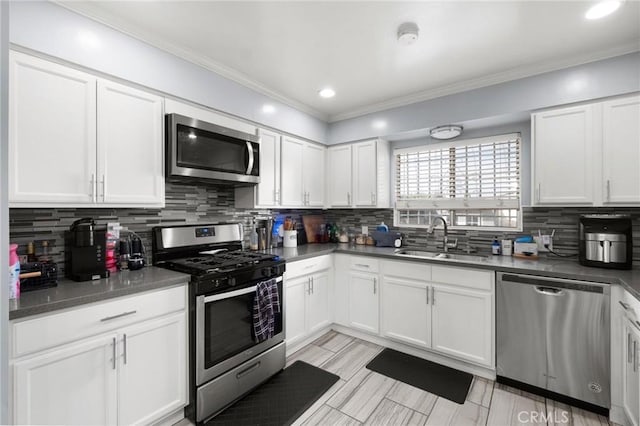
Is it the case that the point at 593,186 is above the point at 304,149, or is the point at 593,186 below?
below

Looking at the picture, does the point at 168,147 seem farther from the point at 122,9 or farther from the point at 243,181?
the point at 122,9

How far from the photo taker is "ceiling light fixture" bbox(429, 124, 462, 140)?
114 inches

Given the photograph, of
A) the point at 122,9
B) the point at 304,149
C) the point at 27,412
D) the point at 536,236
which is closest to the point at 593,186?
the point at 536,236

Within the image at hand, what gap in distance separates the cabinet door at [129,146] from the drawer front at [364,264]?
1.89 meters

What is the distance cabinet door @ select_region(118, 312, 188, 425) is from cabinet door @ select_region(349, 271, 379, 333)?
1.72 metres

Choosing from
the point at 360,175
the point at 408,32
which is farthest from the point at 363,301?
the point at 408,32

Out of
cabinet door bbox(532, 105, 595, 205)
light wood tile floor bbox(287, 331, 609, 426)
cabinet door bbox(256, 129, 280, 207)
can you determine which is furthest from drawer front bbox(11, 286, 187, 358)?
cabinet door bbox(532, 105, 595, 205)

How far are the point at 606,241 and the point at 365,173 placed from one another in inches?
84.3

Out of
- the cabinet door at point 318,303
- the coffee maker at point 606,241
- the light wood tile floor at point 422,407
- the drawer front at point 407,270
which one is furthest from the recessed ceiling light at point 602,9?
the cabinet door at point 318,303

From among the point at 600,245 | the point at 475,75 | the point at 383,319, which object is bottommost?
the point at 383,319

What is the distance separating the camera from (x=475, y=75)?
8.50 feet

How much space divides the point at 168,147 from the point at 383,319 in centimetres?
242

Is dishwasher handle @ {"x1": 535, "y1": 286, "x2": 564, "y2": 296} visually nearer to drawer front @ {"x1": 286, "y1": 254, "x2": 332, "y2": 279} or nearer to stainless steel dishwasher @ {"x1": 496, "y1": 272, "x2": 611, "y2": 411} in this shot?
stainless steel dishwasher @ {"x1": 496, "y1": 272, "x2": 611, "y2": 411}

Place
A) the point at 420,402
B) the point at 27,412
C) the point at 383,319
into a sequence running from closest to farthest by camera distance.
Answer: the point at 27,412, the point at 420,402, the point at 383,319
